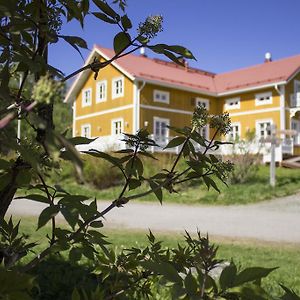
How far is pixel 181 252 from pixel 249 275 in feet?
2.02

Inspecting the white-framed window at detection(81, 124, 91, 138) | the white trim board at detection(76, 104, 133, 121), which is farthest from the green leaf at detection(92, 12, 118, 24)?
the white-framed window at detection(81, 124, 91, 138)

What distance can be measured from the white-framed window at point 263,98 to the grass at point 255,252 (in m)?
20.5

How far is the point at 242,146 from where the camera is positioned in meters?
17.5

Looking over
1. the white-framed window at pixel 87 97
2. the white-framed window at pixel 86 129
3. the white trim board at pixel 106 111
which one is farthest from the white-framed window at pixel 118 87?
the white-framed window at pixel 86 129

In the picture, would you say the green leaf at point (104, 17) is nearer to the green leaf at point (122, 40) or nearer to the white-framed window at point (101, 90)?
the green leaf at point (122, 40)

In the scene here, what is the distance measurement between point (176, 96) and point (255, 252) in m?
21.1

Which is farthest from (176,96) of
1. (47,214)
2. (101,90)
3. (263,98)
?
(47,214)

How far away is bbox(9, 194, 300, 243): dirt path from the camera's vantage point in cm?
845

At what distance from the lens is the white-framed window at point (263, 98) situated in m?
26.5

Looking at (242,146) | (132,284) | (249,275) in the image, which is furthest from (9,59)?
(242,146)

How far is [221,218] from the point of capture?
1045cm

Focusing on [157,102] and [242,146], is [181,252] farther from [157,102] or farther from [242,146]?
[157,102]

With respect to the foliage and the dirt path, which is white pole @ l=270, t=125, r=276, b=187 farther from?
the foliage

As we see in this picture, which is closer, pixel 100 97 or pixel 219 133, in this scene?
pixel 219 133
